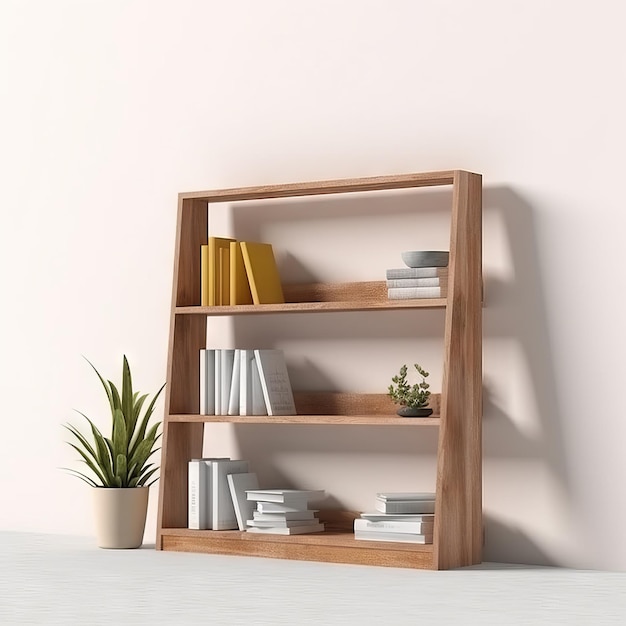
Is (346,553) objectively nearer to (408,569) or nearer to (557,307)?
(408,569)

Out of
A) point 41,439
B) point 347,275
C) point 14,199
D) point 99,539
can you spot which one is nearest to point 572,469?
point 347,275

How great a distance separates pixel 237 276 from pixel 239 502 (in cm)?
79

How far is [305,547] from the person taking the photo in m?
4.44

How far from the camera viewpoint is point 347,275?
4.82m

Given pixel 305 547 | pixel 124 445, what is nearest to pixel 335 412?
pixel 305 547

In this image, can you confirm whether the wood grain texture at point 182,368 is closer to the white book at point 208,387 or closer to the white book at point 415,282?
the white book at point 208,387

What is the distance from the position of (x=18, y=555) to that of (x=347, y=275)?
150 cm

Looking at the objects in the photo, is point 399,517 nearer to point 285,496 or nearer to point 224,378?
point 285,496

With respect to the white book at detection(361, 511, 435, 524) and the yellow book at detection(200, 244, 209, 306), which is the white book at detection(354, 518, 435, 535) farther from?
the yellow book at detection(200, 244, 209, 306)

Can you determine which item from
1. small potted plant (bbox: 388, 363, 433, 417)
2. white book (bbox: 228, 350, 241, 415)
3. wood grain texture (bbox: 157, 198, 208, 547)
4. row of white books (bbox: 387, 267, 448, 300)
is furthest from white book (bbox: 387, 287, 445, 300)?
wood grain texture (bbox: 157, 198, 208, 547)

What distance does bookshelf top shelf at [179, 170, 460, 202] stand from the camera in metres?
4.44

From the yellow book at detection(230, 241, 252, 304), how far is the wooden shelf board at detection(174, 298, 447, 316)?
2.6 inches

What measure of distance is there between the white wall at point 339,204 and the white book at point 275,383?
163 mm

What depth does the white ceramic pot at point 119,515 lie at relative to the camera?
15.8ft
